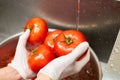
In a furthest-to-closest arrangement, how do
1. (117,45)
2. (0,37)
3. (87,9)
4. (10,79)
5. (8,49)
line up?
(0,37), (8,49), (87,9), (10,79), (117,45)

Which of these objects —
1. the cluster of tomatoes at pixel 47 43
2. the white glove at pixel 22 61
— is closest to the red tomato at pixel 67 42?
the cluster of tomatoes at pixel 47 43

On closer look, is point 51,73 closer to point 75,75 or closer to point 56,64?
point 56,64

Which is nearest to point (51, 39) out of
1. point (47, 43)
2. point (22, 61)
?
point (47, 43)

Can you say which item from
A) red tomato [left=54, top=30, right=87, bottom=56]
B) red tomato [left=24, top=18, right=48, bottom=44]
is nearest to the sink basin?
red tomato [left=24, top=18, right=48, bottom=44]

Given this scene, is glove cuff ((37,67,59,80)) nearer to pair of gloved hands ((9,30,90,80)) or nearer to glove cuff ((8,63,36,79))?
pair of gloved hands ((9,30,90,80))

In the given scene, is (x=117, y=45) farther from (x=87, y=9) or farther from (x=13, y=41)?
(x=13, y=41)

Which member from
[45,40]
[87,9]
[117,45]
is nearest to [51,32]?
[45,40]

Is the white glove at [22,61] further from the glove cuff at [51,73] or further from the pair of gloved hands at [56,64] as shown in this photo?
the glove cuff at [51,73]
